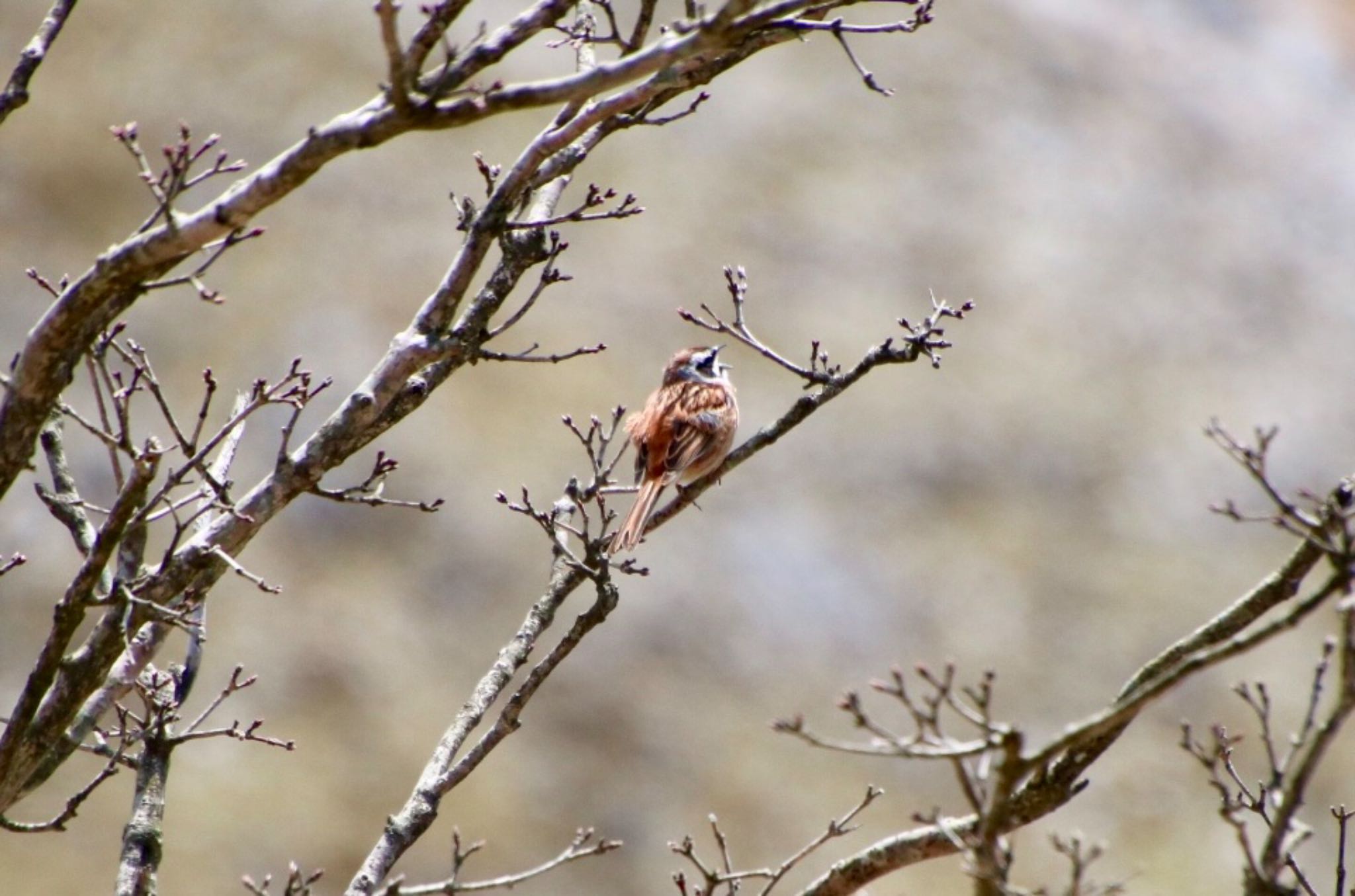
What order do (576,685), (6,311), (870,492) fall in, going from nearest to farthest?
(576,685), (6,311), (870,492)

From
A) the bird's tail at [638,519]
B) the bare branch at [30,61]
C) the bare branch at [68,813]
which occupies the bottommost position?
the bare branch at [68,813]

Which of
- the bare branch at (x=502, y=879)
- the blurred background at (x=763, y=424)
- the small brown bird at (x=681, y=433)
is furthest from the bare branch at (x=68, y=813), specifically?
the blurred background at (x=763, y=424)

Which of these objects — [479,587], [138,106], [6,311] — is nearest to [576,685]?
[479,587]

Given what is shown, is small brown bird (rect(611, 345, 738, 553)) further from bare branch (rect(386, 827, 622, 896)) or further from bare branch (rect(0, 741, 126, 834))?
bare branch (rect(0, 741, 126, 834))

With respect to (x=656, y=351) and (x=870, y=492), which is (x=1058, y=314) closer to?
(x=870, y=492)

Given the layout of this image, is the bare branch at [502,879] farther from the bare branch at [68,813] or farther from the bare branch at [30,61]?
the bare branch at [30,61]

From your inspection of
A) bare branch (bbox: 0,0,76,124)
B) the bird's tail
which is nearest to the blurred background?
the bird's tail
